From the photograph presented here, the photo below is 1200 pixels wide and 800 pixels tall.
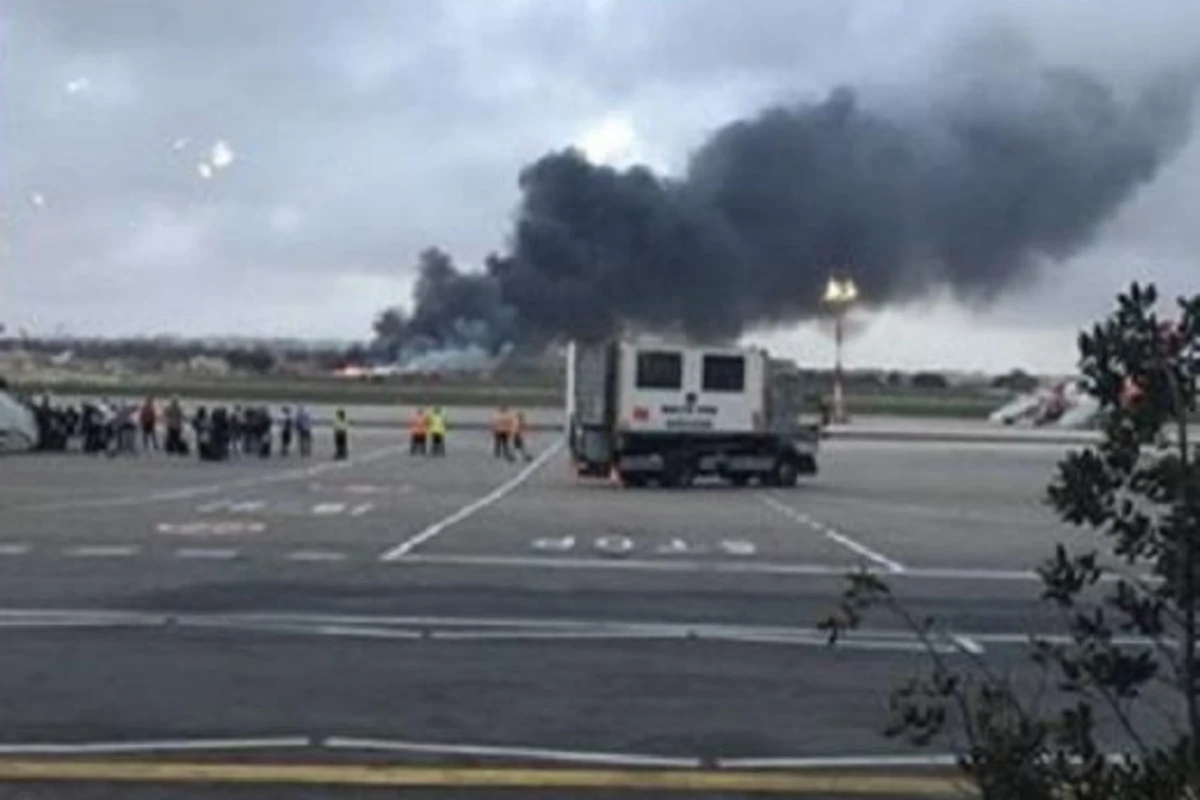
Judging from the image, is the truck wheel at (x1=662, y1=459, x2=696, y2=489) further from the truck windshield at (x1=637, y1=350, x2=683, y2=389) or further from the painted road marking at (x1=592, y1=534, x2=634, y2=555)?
the painted road marking at (x1=592, y1=534, x2=634, y2=555)

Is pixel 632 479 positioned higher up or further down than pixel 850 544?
further down

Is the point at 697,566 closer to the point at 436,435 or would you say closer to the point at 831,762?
the point at 831,762

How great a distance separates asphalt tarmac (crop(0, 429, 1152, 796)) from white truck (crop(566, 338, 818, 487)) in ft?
39.2

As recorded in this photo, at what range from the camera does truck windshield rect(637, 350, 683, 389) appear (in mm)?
57188

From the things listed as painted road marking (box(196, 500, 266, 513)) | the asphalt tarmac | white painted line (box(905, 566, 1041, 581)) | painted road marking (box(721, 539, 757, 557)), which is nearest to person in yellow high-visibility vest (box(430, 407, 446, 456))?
the asphalt tarmac

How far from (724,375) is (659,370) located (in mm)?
1546

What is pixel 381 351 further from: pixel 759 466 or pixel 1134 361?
pixel 1134 361

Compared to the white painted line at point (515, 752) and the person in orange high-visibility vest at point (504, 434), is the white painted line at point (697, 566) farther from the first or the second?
the person in orange high-visibility vest at point (504, 434)

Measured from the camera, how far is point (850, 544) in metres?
32.8

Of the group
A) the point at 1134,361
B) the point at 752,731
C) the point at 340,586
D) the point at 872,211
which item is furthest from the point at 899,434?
the point at 1134,361

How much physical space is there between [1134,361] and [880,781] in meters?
7.09

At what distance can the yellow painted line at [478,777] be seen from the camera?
11539mm

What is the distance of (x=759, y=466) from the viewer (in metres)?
56.7

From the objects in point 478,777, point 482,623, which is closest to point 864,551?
point 482,623
